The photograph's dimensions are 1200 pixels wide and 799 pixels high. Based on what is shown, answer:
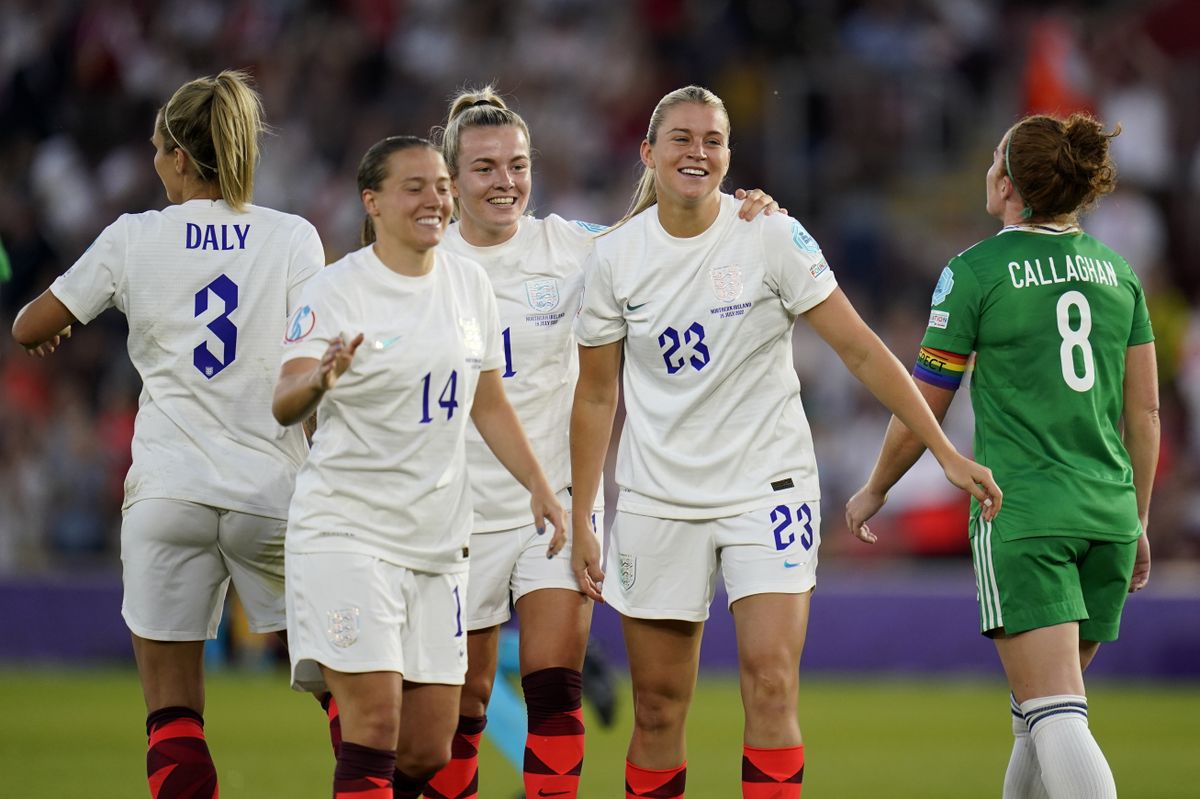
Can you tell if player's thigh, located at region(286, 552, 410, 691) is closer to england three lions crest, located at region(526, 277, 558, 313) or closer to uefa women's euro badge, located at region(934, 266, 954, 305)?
england three lions crest, located at region(526, 277, 558, 313)

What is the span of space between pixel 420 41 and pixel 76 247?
4.27 metres

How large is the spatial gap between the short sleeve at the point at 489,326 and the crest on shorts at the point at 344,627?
2.97 feet

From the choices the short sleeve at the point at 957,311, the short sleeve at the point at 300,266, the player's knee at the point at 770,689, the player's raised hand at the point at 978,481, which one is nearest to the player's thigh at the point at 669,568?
the player's knee at the point at 770,689

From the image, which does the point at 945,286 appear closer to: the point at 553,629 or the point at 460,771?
the point at 553,629

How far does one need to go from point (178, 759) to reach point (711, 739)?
18.4ft

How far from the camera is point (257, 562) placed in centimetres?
585

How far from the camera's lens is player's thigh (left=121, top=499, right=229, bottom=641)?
5750mm

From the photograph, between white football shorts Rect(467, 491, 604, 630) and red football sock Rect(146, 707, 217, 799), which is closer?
red football sock Rect(146, 707, 217, 799)

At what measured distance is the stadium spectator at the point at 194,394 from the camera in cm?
575

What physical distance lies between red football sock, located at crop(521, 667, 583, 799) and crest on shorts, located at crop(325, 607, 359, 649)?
1.13 metres

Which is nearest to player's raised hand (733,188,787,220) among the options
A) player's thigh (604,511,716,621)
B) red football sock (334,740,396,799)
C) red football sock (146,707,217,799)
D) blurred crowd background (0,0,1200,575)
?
player's thigh (604,511,716,621)

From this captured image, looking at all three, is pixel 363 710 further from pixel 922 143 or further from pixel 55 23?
pixel 55 23

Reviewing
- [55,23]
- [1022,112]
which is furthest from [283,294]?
[55,23]

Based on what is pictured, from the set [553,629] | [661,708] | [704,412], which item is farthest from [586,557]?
[704,412]
